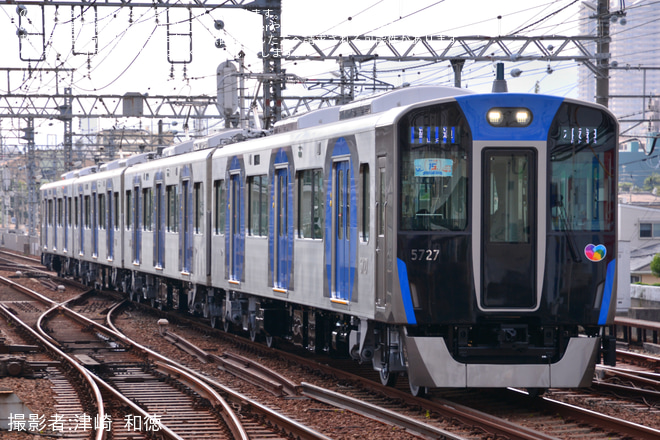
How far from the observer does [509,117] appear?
10.4m

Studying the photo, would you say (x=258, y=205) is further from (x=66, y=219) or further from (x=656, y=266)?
(x=656, y=266)

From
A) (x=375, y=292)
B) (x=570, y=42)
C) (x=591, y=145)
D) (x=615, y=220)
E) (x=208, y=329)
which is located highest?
(x=570, y=42)

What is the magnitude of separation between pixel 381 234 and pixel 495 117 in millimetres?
1521

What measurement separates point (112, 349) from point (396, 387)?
608cm

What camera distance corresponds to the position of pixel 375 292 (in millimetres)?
10727

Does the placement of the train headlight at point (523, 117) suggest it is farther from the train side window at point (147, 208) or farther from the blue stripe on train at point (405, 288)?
the train side window at point (147, 208)

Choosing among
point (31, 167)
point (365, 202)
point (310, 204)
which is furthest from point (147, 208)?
point (31, 167)

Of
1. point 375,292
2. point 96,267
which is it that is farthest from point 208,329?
point 96,267

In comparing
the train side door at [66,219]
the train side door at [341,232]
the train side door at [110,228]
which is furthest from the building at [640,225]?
the train side door at [341,232]

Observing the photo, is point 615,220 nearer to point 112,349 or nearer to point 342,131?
point 342,131

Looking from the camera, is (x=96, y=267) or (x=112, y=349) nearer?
(x=112, y=349)

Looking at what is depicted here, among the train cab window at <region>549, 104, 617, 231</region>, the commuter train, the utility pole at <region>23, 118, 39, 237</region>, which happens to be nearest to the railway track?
the commuter train

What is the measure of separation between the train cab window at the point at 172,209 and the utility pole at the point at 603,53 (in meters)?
7.88

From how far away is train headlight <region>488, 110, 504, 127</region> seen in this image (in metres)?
10.4
